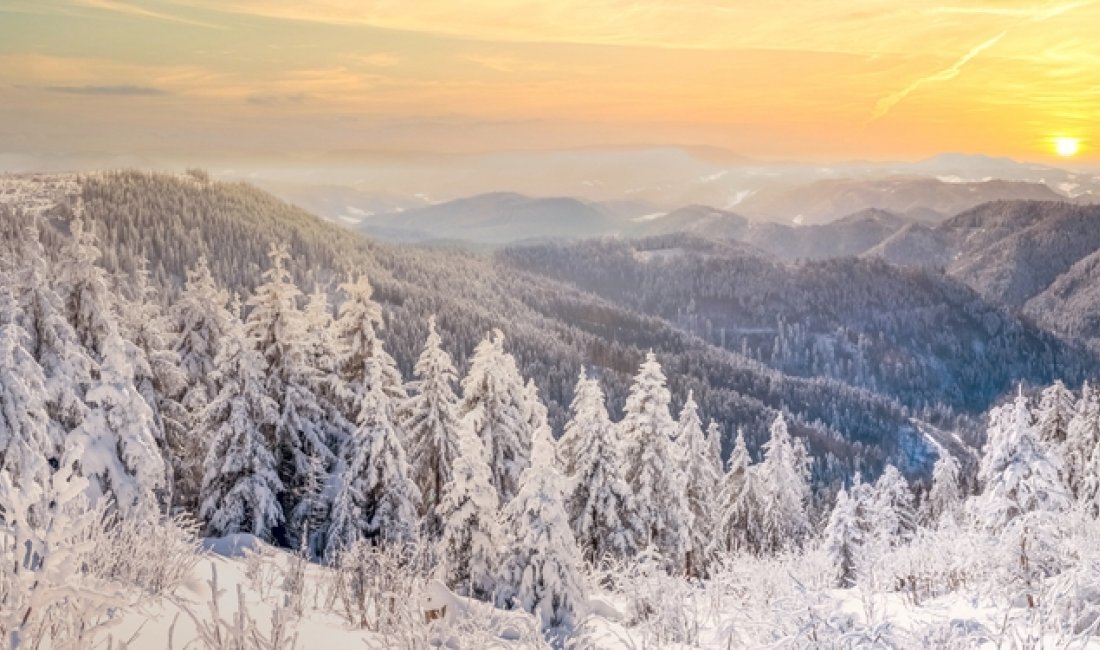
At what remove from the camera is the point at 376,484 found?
21078 millimetres

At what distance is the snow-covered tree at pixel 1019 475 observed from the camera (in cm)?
1716

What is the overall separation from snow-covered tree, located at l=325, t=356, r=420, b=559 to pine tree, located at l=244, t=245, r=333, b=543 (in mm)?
1552

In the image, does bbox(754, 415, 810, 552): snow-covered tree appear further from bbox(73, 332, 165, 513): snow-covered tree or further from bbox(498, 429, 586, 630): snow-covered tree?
bbox(73, 332, 165, 513): snow-covered tree

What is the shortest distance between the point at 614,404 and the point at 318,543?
132 meters

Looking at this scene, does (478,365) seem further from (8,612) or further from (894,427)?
(894,427)

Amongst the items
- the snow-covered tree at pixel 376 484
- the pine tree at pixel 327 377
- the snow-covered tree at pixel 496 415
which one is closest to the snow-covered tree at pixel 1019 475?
the snow-covered tree at pixel 496 415

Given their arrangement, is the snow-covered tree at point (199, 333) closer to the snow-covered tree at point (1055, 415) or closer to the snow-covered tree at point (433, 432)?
the snow-covered tree at point (433, 432)

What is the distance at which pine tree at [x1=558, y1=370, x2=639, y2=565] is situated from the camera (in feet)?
81.5

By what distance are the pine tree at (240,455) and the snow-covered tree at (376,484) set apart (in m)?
1.86

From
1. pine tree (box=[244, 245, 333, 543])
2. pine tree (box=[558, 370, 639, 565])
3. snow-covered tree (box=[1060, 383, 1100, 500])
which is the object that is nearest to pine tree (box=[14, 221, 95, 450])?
pine tree (box=[244, 245, 333, 543])

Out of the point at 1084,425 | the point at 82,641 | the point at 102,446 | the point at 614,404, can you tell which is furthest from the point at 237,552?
the point at 614,404

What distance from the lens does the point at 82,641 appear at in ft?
12.5

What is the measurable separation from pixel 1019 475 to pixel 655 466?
11896 millimetres

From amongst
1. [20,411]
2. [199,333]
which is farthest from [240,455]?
[199,333]
